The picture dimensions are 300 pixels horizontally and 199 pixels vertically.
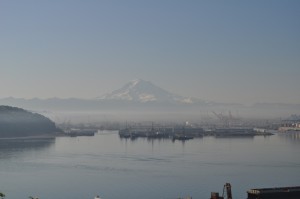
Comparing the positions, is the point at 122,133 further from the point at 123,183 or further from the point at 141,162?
the point at 123,183

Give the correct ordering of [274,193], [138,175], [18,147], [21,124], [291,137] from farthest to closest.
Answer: [21,124]
[291,137]
[18,147]
[138,175]
[274,193]

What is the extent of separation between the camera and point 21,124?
56188 mm

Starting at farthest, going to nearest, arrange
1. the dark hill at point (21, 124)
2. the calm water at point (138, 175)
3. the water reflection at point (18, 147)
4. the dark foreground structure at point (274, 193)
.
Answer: the dark hill at point (21, 124) < the water reflection at point (18, 147) < the calm water at point (138, 175) < the dark foreground structure at point (274, 193)

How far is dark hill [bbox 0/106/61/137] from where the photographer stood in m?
53.1

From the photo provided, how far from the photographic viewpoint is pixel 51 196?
622 inches

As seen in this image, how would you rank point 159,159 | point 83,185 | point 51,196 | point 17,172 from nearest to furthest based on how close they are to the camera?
point 51,196, point 83,185, point 17,172, point 159,159

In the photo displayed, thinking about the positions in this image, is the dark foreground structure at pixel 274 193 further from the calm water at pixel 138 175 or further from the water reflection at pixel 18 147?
the water reflection at pixel 18 147

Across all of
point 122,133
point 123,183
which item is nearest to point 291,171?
point 123,183

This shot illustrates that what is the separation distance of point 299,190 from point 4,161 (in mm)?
16398

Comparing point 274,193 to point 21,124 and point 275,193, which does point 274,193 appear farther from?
point 21,124

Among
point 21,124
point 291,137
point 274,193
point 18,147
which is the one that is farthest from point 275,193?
point 21,124

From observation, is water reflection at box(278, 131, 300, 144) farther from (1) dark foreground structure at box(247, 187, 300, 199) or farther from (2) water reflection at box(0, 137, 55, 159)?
(1) dark foreground structure at box(247, 187, 300, 199)

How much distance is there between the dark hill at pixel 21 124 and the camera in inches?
2089

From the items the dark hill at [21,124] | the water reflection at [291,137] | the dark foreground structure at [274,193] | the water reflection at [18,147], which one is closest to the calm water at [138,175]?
the water reflection at [18,147]
